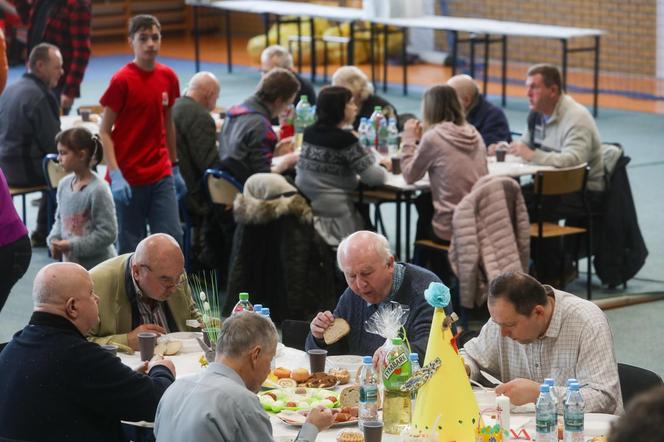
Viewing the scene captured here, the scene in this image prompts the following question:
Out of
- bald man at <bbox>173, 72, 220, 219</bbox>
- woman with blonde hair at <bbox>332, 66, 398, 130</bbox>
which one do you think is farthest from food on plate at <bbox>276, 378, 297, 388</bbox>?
woman with blonde hair at <bbox>332, 66, 398, 130</bbox>

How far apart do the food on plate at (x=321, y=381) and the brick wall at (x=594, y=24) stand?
1168 cm

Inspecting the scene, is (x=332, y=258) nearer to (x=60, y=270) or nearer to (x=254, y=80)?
(x=60, y=270)

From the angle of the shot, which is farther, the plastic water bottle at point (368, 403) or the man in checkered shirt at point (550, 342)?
the man in checkered shirt at point (550, 342)

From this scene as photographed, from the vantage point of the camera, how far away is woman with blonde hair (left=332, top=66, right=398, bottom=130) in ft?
29.2

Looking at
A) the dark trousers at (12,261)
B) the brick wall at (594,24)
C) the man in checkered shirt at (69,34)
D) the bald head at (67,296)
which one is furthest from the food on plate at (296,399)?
the brick wall at (594,24)

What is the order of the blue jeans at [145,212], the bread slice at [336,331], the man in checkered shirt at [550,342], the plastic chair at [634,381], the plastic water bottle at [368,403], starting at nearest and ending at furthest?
Result: the plastic water bottle at [368,403]
the man in checkered shirt at [550,342]
the plastic chair at [634,381]
the bread slice at [336,331]
the blue jeans at [145,212]

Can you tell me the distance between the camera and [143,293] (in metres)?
4.91

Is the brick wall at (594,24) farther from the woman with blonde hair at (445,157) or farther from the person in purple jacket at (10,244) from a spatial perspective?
the person in purple jacket at (10,244)

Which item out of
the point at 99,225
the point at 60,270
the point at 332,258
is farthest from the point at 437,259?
the point at 60,270

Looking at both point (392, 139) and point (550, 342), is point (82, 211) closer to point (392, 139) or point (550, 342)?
point (392, 139)

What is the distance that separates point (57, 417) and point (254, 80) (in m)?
13.0

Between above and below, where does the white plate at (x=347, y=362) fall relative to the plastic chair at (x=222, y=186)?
below

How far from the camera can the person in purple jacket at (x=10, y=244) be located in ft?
18.0

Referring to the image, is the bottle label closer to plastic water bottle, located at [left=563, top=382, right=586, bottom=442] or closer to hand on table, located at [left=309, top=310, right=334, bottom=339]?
plastic water bottle, located at [left=563, top=382, right=586, bottom=442]
